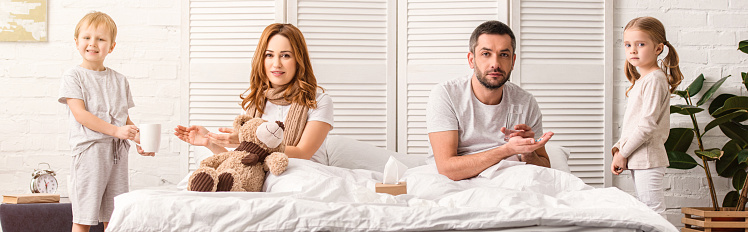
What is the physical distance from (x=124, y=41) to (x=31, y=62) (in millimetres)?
477

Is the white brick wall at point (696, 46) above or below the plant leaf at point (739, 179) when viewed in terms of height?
above

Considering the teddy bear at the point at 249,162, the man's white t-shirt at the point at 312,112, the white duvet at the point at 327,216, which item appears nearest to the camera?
the white duvet at the point at 327,216

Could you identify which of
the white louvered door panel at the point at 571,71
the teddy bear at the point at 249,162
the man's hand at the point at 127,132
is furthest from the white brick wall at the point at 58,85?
the white louvered door panel at the point at 571,71

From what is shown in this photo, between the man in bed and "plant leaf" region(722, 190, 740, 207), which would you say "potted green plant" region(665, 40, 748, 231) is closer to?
"plant leaf" region(722, 190, 740, 207)

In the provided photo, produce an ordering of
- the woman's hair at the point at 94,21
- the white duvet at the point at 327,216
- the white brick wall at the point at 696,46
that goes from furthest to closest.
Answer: the white brick wall at the point at 696,46, the woman's hair at the point at 94,21, the white duvet at the point at 327,216

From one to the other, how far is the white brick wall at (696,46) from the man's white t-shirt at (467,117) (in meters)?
1.43

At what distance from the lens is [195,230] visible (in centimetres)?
127

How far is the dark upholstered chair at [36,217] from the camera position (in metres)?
2.36

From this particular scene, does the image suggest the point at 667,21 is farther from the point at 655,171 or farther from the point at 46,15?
the point at 46,15

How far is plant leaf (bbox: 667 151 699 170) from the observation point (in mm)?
2984

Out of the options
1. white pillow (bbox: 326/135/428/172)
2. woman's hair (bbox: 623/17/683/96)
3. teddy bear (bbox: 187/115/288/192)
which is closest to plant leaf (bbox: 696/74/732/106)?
woman's hair (bbox: 623/17/683/96)

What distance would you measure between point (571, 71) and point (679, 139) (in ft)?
2.03

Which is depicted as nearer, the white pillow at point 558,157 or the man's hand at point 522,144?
the man's hand at point 522,144

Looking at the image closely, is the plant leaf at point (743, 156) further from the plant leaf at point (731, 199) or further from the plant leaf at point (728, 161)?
the plant leaf at point (731, 199)
